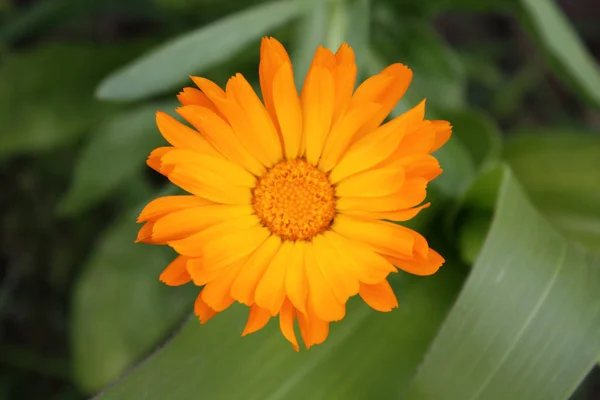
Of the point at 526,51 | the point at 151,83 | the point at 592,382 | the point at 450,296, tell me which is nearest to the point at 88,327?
the point at 151,83

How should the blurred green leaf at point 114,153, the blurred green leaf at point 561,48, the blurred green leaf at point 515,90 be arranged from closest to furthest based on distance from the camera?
the blurred green leaf at point 561,48 → the blurred green leaf at point 114,153 → the blurred green leaf at point 515,90

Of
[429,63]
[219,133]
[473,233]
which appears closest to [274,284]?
[219,133]

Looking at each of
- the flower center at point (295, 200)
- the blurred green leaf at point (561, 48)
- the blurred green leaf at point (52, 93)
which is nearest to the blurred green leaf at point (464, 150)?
the blurred green leaf at point (561, 48)

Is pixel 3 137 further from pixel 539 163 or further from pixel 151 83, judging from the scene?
pixel 539 163

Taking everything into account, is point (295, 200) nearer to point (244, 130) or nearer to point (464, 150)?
point (244, 130)

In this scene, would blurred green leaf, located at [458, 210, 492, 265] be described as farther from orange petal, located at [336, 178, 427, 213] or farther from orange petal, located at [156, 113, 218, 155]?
orange petal, located at [156, 113, 218, 155]

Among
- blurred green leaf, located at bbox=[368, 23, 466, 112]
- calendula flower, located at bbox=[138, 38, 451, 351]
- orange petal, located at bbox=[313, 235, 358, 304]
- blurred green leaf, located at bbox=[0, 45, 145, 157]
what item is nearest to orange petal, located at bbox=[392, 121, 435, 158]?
calendula flower, located at bbox=[138, 38, 451, 351]

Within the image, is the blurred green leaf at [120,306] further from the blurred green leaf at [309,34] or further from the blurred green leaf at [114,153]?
the blurred green leaf at [309,34]
